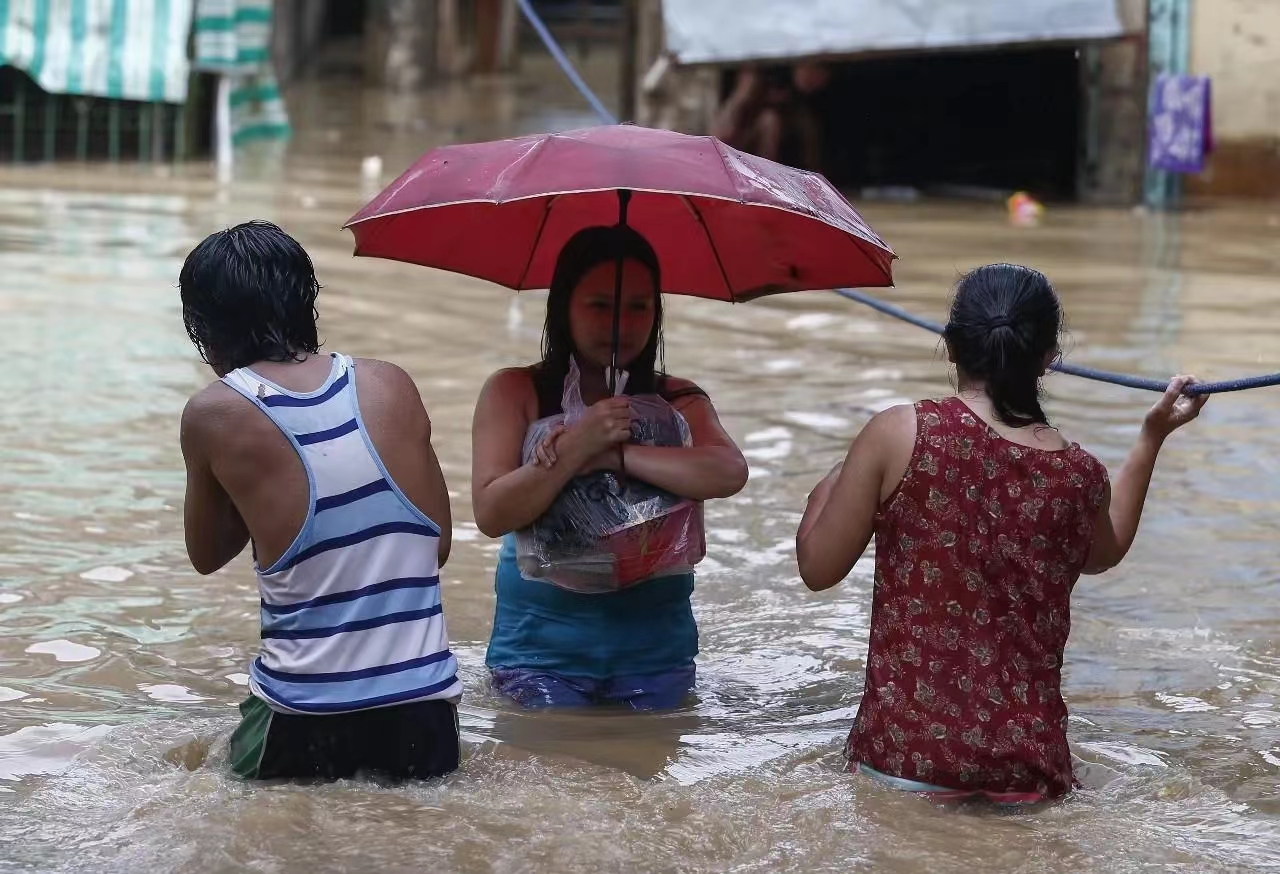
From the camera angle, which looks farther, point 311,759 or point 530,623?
point 530,623

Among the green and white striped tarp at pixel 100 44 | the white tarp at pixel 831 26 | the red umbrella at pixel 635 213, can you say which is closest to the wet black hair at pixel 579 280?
the red umbrella at pixel 635 213

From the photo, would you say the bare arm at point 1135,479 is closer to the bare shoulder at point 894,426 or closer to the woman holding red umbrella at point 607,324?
the bare shoulder at point 894,426

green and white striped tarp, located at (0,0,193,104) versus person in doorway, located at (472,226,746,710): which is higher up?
green and white striped tarp, located at (0,0,193,104)

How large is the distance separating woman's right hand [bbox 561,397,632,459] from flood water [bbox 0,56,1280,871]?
0.67 metres

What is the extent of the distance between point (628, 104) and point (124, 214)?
5.64 metres

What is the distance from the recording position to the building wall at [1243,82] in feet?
47.6

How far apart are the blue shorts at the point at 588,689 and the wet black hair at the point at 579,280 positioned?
0.65 metres

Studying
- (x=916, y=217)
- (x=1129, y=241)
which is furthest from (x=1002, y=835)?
(x=916, y=217)

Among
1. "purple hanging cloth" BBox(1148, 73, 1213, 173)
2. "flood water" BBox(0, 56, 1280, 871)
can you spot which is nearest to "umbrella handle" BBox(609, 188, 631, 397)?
"flood water" BBox(0, 56, 1280, 871)

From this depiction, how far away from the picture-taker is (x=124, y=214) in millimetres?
13172

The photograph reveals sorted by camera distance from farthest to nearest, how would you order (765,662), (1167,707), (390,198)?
1. (765,662)
2. (1167,707)
3. (390,198)

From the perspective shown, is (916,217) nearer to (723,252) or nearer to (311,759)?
(723,252)

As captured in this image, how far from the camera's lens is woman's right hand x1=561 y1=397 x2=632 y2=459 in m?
3.59

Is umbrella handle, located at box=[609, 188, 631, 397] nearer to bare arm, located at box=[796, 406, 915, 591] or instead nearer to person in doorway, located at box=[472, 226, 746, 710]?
person in doorway, located at box=[472, 226, 746, 710]
